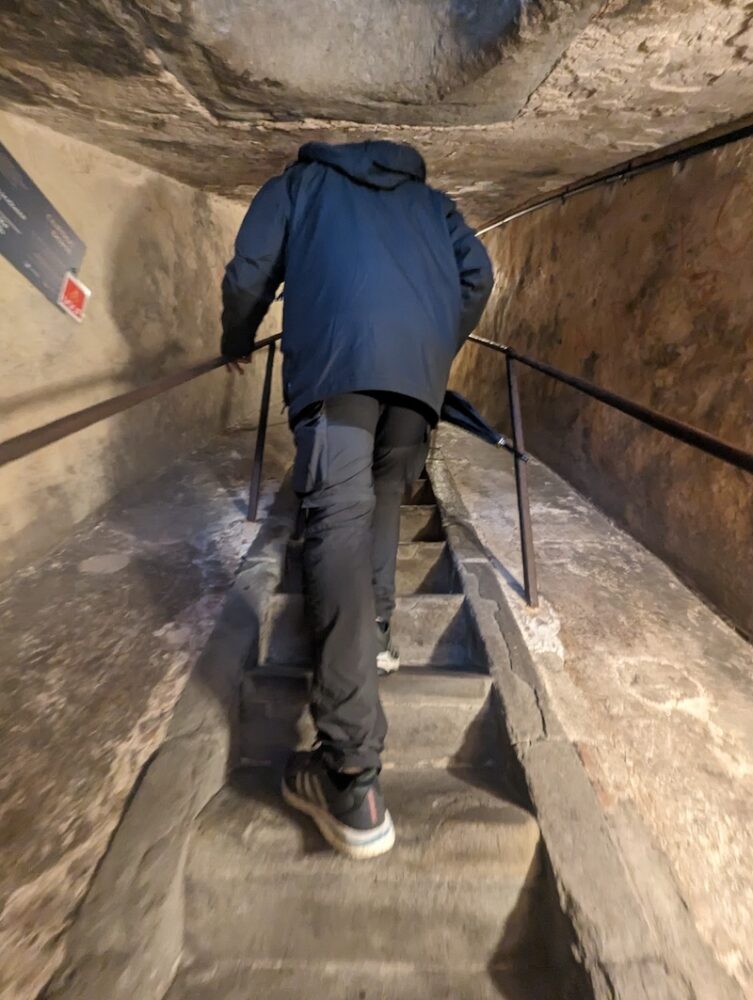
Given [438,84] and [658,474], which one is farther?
[658,474]

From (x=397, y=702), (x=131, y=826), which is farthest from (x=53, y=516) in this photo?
(x=397, y=702)

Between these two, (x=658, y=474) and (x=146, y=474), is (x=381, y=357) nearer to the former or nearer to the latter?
(x=658, y=474)

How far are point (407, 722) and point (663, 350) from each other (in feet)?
6.00

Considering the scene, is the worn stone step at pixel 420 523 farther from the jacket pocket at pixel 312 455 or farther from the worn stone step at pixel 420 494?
the jacket pocket at pixel 312 455

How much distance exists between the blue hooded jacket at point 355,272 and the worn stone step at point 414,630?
666mm

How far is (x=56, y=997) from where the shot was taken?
0.82 m

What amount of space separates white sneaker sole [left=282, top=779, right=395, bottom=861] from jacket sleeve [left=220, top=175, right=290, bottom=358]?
1209 millimetres

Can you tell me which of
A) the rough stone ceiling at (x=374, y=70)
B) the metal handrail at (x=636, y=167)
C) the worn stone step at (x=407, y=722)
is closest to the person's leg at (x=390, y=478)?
the worn stone step at (x=407, y=722)

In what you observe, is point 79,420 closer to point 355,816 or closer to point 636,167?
point 355,816

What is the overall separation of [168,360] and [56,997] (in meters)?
2.56

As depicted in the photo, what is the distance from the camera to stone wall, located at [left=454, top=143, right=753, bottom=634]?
1.85 meters

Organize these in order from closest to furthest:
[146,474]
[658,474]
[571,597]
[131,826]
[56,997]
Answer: [56,997], [131,826], [571,597], [658,474], [146,474]

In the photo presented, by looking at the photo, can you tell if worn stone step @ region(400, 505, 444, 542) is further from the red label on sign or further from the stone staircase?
the red label on sign

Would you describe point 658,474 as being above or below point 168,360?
below
